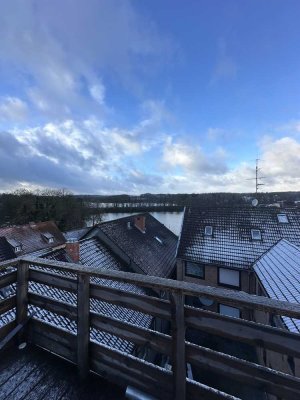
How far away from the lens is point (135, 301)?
1798 millimetres

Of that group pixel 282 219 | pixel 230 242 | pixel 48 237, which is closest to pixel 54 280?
pixel 230 242

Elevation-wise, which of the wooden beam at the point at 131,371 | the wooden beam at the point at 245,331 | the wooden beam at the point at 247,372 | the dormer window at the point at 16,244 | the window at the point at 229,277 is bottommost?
the window at the point at 229,277

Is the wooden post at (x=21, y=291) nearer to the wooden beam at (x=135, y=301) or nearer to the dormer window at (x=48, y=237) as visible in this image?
the wooden beam at (x=135, y=301)

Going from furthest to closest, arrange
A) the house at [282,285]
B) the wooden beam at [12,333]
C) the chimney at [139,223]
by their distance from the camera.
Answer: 1. the chimney at [139,223]
2. the house at [282,285]
3. the wooden beam at [12,333]

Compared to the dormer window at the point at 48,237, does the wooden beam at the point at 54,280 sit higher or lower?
higher

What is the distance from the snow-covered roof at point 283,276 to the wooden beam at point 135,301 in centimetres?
309

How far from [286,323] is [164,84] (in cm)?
1255

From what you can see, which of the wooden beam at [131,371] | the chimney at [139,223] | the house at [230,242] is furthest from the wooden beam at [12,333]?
the chimney at [139,223]

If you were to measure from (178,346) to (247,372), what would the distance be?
44 centimetres

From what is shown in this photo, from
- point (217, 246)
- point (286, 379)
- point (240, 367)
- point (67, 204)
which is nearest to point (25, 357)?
point (240, 367)

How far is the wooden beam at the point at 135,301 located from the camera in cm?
169

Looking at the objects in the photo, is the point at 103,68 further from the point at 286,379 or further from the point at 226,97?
the point at 286,379

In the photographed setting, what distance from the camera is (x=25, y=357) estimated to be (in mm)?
2166

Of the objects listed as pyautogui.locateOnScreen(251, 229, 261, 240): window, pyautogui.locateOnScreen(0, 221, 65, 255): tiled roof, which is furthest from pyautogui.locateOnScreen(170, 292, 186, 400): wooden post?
pyautogui.locateOnScreen(0, 221, 65, 255): tiled roof
